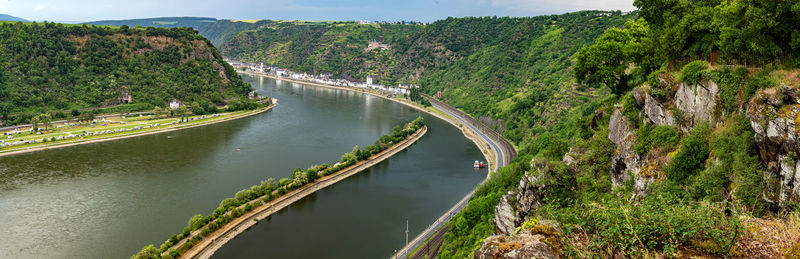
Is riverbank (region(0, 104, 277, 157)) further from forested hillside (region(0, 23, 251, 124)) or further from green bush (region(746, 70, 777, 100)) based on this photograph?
green bush (region(746, 70, 777, 100))

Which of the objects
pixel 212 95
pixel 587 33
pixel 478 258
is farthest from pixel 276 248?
pixel 587 33

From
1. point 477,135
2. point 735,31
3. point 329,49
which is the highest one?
point 329,49

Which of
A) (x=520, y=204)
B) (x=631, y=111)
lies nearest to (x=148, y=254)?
(x=520, y=204)

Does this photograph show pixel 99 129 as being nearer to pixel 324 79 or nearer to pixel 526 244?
pixel 526 244

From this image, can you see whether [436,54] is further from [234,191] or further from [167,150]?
[234,191]

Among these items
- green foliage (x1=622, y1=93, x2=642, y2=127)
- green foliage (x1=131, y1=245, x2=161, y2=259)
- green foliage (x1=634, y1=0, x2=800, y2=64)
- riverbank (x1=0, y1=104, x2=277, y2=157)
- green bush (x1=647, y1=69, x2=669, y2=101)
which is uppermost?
green foliage (x1=634, y1=0, x2=800, y2=64)

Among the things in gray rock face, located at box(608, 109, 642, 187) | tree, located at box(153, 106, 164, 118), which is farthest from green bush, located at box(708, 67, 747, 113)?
tree, located at box(153, 106, 164, 118)

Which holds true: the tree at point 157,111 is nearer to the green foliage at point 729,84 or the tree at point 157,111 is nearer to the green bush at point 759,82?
the green foliage at point 729,84
